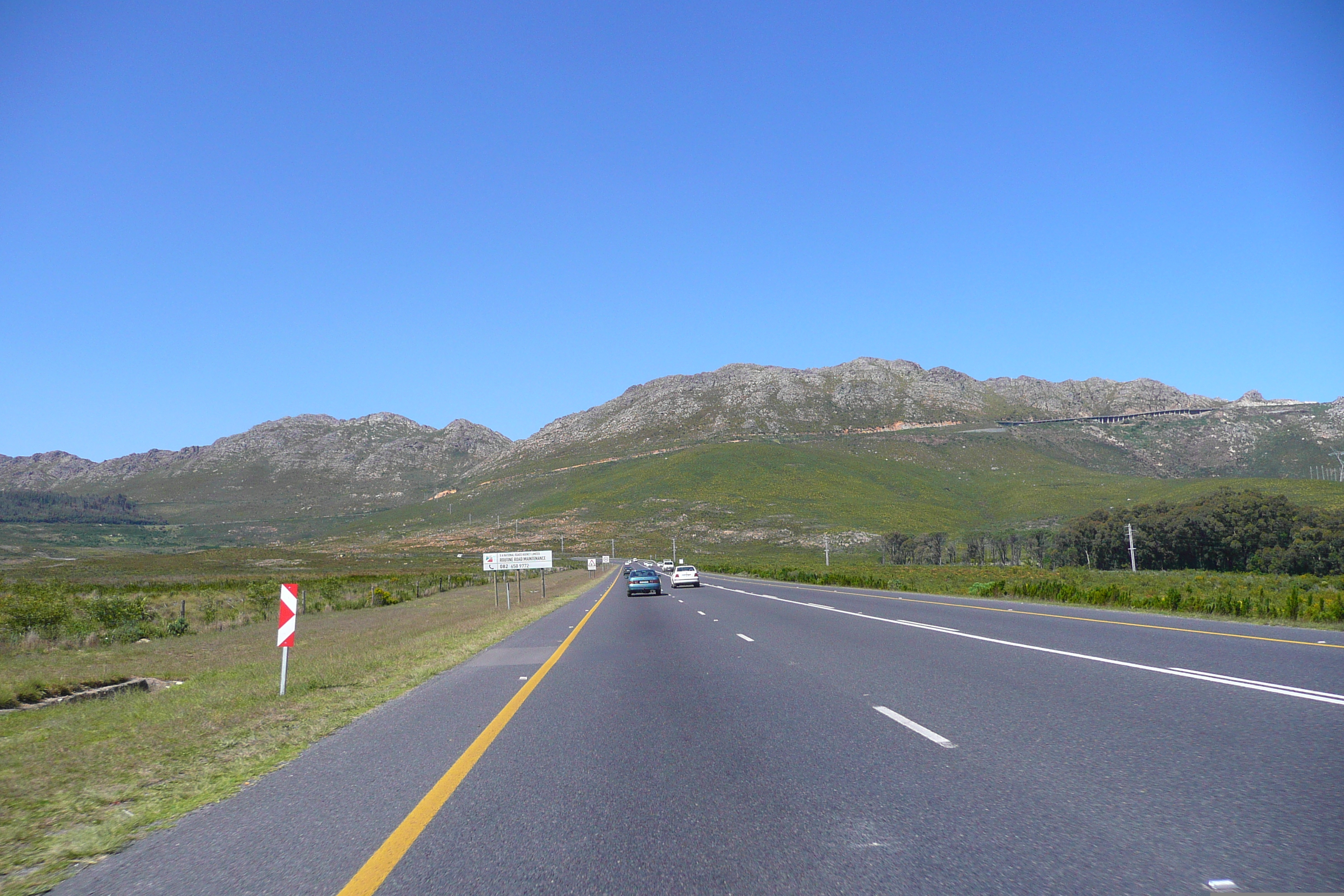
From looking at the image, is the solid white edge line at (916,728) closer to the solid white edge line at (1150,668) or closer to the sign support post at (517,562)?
the solid white edge line at (1150,668)

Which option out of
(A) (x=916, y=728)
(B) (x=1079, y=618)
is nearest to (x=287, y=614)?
(A) (x=916, y=728)

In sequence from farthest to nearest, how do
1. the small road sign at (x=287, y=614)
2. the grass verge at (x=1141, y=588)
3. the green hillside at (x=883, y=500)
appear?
the green hillside at (x=883, y=500)
the grass verge at (x=1141, y=588)
the small road sign at (x=287, y=614)

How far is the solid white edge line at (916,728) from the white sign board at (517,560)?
36.1m

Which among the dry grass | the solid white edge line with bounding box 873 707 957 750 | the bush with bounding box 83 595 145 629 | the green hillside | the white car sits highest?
the green hillside

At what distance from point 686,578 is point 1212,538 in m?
66.6

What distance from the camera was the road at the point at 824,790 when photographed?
438 cm

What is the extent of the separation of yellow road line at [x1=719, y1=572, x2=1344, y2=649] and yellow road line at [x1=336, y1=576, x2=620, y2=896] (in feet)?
43.8

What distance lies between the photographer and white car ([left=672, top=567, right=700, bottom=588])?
57.0 metres

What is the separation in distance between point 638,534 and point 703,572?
8141 centimetres

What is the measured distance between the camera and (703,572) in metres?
92.2

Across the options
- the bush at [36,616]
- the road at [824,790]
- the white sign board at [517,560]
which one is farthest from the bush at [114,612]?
the road at [824,790]

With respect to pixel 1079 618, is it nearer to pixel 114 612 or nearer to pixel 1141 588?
pixel 1141 588

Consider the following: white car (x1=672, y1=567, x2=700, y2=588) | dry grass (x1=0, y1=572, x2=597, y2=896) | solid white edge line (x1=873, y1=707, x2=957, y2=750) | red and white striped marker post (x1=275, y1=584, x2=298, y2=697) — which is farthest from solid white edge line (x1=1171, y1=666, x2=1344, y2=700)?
white car (x1=672, y1=567, x2=700, y2=588)

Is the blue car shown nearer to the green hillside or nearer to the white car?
the white car
